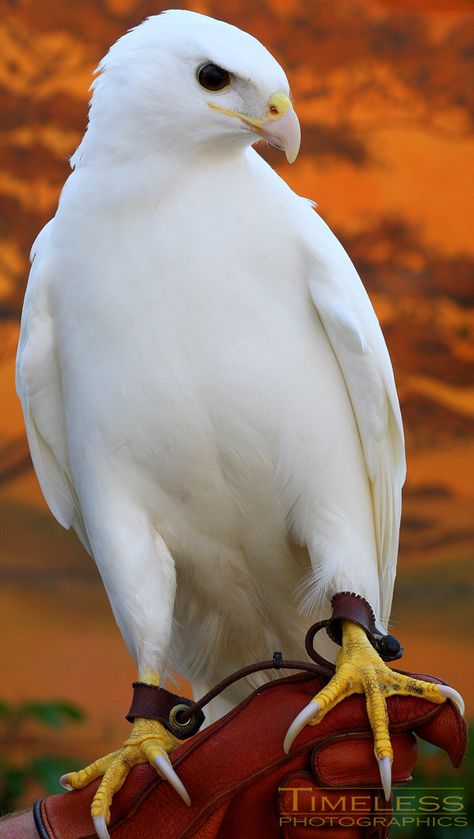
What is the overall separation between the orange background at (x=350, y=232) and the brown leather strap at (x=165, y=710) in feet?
7.30

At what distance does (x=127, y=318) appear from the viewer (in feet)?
5.20

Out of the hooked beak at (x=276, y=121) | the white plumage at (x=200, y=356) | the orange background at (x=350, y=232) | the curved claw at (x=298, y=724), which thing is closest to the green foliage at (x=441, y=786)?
the orange background at (x=350, y=232)

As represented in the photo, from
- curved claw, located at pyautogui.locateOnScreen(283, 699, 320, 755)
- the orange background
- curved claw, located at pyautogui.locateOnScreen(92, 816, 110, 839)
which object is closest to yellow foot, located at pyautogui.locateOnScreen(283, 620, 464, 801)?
curved claw, located at pyautogui.locateOnScreen(283, 699, 320, 755)

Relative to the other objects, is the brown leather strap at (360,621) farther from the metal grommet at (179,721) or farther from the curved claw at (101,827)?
the curved claw at (101,827)

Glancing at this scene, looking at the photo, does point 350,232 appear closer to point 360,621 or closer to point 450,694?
point 360,621

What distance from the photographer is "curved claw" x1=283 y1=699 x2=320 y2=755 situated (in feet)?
4.63

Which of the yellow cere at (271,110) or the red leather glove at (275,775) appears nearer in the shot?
the red leather glove at (275,775)

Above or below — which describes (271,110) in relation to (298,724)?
above

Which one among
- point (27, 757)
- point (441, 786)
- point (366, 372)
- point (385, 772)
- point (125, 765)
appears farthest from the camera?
point (27, 757)

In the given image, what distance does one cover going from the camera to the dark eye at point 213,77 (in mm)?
Result: 1560

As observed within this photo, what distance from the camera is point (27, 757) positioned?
3678 mm

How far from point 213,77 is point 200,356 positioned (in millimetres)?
416

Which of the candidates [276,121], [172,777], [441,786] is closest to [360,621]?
[172,777]

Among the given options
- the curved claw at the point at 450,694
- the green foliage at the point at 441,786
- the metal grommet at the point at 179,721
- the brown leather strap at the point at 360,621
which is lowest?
the curved claw at the point at 450,694
